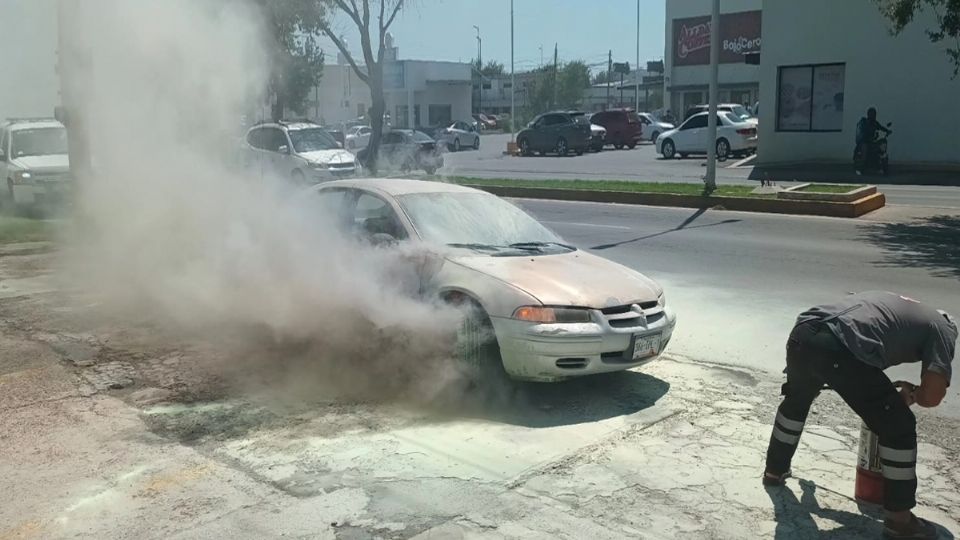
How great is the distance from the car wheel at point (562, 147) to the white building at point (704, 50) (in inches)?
558

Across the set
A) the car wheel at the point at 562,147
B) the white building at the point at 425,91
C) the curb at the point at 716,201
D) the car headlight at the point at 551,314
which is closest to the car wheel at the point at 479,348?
the car headlight at the point at 551,314

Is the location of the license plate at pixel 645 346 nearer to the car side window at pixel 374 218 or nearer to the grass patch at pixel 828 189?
the car side window at pixel 374 218

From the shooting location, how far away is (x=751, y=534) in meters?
3.59

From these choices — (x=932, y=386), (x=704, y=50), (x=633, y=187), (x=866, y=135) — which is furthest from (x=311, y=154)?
(x=704, y=50)

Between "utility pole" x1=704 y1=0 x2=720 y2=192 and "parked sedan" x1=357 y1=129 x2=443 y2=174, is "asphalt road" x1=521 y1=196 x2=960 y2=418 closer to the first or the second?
"utility pole" x1=704 y1=0 x2=720 y2=192

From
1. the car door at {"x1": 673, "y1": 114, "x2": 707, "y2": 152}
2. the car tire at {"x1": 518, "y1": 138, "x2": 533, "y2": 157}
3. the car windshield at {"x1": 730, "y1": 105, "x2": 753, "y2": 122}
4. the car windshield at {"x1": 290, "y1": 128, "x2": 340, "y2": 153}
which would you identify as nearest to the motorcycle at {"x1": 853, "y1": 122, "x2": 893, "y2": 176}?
the car windshield at {"x1": 730, "y1": 105, "x2": 753, "y2": 122}

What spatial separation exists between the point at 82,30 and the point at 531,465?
21.9 feet

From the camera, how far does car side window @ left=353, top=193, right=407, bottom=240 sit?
6.09 m

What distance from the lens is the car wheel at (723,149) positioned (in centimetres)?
2794

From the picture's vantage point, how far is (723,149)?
28078 mm

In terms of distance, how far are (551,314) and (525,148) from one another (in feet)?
98.8

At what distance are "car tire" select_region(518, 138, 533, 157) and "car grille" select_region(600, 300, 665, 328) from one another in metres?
29.6

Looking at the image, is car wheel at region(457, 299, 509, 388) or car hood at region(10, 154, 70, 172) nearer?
car wheel at region(457, 299, 509, 388)

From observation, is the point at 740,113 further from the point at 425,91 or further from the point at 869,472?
the point at 425,91
